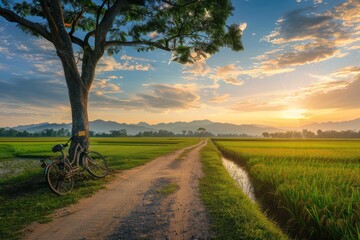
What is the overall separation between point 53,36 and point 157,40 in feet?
19.8

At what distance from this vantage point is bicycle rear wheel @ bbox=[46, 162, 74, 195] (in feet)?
24.0

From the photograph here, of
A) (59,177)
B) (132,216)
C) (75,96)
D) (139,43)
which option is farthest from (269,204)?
(139,43)

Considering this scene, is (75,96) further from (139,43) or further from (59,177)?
(139,43)

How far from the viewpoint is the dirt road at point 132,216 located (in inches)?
183

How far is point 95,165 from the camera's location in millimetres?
9945

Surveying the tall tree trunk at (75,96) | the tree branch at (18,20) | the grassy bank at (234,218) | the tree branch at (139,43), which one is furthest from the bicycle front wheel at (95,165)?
the tree branch at (139,43)

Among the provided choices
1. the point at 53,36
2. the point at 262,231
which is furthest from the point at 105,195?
the point at 53,36

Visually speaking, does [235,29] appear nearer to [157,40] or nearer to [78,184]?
[157,40]

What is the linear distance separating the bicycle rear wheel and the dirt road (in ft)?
3.37

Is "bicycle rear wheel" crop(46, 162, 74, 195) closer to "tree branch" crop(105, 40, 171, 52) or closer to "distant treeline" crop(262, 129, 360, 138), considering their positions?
→ "tree branch" crop(105, 40, 171, 52)

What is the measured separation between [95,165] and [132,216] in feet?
16.2

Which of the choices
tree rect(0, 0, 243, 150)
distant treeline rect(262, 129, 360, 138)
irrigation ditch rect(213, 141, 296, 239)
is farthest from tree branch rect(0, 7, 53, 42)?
distant treeline rect(262, 129, 360, 138)

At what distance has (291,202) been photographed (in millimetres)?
6777

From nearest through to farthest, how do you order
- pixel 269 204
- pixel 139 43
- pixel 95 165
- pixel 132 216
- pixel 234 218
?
pixel 234 218 < pixel 132 216 < pixel 269 204 < pixel 95 165 < pixel 139 43
